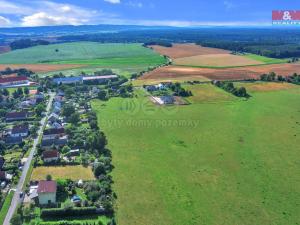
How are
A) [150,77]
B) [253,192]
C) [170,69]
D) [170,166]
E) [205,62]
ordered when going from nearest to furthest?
[253,192] < [170,166] < [150,77] < [170,69] < [205,62]

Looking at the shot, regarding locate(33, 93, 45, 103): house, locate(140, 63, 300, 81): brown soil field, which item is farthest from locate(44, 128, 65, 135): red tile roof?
locate(140, 63, 300, 81): brown soil field

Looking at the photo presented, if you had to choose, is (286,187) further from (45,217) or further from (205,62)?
(205,62)

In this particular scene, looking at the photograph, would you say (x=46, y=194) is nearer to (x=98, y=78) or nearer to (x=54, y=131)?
(x=54, y=131)

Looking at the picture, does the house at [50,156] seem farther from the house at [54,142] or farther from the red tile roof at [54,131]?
the red tile roof at [54,131]

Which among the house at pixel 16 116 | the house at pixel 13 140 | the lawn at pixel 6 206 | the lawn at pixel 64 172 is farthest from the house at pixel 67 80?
the lawn at pixel 6 206

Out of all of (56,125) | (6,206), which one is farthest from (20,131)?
(6,206)

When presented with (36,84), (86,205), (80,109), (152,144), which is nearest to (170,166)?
(152,144)
